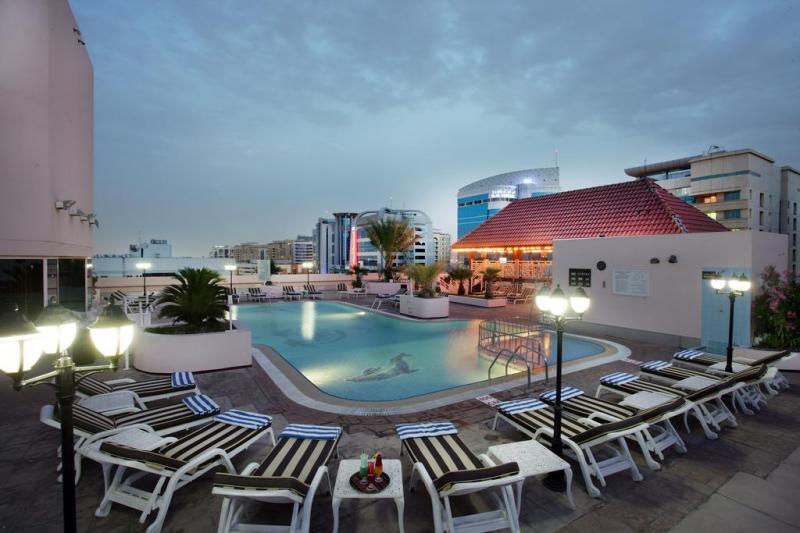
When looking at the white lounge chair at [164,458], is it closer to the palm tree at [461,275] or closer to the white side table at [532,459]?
the white side table at [532,459]

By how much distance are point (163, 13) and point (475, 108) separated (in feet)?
226

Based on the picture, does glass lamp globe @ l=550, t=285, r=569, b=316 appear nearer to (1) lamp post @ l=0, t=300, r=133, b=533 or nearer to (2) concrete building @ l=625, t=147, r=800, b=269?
(1) lamp post @ l=0, t=300, r=133, b=533

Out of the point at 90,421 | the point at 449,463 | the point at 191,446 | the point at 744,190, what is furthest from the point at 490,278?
the point at 744,190

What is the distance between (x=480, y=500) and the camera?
3.67 m

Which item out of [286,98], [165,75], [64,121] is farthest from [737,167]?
[165,75]

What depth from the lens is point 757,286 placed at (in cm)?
956

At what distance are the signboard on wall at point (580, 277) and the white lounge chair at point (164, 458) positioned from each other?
1181cm

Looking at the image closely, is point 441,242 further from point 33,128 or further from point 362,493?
point 362,493

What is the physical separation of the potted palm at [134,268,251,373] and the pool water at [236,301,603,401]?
1692 millimetres

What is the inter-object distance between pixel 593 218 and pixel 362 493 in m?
18.4

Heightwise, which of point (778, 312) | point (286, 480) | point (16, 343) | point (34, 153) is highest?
point (34, 153)

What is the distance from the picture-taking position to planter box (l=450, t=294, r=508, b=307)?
751 inches

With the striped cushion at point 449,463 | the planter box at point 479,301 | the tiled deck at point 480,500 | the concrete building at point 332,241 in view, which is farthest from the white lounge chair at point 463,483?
the concrete building at point 332,241

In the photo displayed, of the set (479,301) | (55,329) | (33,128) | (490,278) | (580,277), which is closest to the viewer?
(55,329)
